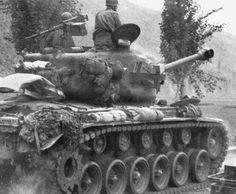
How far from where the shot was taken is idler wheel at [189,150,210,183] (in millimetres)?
15406

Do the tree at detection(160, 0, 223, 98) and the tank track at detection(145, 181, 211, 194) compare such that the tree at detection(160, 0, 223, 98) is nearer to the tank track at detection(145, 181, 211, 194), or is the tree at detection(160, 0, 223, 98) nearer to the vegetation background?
the tank track at detection(145, 181, 211, 194)

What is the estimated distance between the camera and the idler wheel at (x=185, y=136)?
15148mm

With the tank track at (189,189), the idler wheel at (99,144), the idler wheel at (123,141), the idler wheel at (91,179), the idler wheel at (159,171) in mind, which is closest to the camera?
the idler wheel at (91,179)

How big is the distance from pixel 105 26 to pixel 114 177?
11.8ft

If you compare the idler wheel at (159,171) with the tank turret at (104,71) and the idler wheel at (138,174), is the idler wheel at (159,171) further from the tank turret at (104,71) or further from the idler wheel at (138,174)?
the tank turret at (104,71)

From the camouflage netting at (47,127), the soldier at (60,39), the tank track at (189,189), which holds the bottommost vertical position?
the tank track at (189,189)

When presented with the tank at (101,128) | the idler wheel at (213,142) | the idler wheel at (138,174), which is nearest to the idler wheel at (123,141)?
the tank at (101,128)

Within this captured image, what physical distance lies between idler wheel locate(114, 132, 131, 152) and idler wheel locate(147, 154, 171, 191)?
0.99m

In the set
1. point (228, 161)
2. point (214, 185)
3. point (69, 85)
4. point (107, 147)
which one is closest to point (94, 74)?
point (69, 85)

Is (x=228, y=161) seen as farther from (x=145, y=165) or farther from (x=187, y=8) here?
(x=187, y=8)

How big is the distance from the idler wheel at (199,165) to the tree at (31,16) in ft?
30.2

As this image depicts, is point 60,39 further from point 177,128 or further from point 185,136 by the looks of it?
point 185,136

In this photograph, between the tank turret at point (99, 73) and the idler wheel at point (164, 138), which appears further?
the idler wheel at point (164, 138)

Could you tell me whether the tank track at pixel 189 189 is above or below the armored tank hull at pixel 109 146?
below
